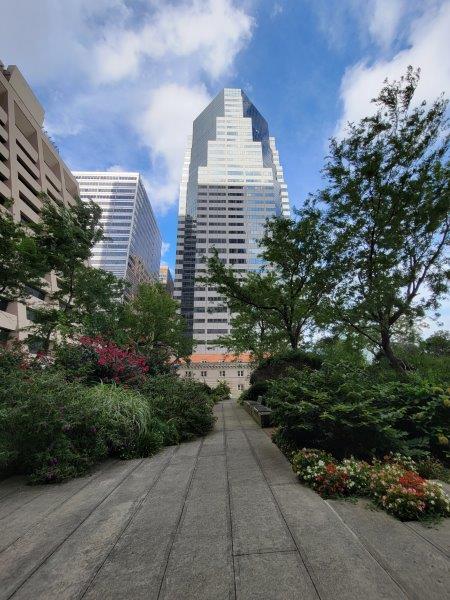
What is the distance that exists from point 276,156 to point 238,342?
13572 centimetres

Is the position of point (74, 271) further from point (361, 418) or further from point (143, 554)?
point (361, 418)

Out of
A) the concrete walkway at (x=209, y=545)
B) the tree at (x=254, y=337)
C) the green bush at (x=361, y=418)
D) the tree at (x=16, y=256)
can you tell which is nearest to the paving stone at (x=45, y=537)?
the concrete walkway at (x=209, y=545)

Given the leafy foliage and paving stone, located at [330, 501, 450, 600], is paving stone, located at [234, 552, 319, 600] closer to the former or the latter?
paving stone, located at [330, 501, 450, 600]

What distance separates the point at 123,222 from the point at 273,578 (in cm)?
12502

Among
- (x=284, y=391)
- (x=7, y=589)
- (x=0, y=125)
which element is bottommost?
(x=7, y=589)

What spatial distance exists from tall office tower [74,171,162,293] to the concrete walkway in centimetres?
10301

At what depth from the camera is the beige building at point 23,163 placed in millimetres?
30125

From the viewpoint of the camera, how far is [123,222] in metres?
114

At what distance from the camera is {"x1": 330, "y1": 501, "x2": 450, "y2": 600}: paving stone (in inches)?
77.1

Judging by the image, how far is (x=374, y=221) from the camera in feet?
33.4

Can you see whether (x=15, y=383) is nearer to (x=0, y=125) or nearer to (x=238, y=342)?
(x=238, y=342)

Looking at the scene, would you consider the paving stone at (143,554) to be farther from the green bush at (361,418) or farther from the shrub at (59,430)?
the green bush at (361,418)

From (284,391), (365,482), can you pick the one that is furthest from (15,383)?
(365,482)

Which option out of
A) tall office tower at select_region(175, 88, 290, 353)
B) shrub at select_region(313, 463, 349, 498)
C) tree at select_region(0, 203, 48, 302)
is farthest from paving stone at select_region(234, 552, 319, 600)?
tall office tower at select_region(175, 88, 290, 353)
